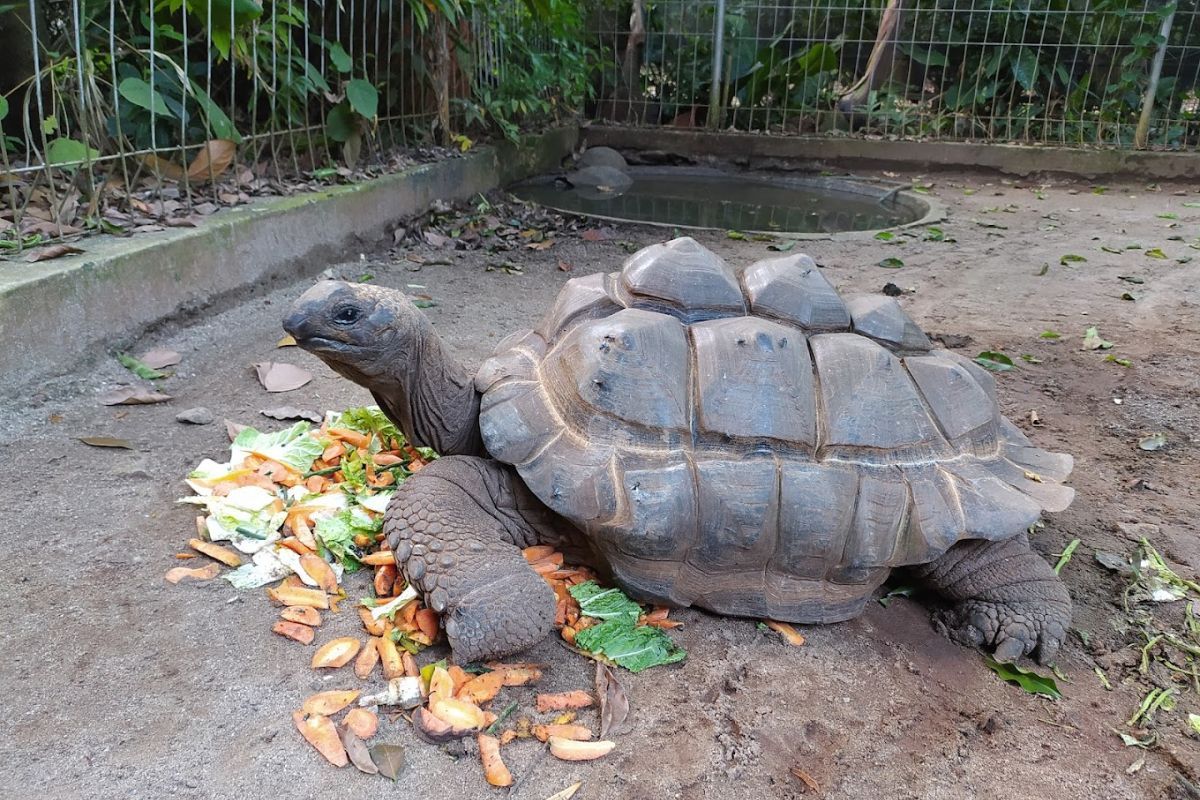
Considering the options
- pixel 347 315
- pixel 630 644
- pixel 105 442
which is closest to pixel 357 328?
pixel 347 315

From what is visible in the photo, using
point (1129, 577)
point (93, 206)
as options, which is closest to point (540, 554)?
point (1129, 577)

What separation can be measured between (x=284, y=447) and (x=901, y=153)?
8.44 m

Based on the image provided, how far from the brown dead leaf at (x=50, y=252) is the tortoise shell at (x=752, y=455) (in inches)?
78.7

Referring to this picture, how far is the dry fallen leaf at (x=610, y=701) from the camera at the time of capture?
70.0 inches

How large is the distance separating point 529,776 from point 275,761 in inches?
19.1

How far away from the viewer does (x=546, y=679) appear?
1911mm

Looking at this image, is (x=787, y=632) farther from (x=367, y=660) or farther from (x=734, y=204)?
(x=734, y=204)

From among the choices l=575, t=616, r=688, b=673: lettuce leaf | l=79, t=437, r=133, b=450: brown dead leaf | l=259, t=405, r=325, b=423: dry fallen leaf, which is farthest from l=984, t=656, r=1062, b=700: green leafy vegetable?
l=79, t=437, r=133, b=450: brown dead leaf

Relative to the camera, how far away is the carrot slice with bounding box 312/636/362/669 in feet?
6.10

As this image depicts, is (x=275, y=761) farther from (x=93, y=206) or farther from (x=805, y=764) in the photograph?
(x=93, y=206)

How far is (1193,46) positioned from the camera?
29.3ft

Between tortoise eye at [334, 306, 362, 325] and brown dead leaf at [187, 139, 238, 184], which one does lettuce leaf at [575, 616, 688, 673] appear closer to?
tortoise eye at [334, 306, 362, 325]

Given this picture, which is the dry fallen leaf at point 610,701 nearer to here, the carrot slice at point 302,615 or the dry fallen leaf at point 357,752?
the dry fallen leaf at point 357,752

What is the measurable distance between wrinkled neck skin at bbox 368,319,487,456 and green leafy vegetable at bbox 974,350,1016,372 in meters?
2.44
